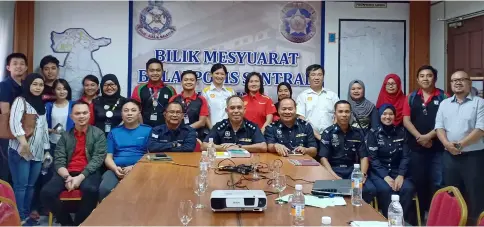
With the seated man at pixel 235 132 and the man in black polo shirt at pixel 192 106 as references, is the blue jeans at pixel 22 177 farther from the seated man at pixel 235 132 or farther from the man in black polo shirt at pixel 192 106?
the seated man at pixel 235 132

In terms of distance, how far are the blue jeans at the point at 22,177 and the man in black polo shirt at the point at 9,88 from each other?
0.38 m

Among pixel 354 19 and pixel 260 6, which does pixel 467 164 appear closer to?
pixel 354 19

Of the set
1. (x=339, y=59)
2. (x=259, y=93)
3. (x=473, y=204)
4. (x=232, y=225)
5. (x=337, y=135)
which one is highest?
(x=339, y=59)

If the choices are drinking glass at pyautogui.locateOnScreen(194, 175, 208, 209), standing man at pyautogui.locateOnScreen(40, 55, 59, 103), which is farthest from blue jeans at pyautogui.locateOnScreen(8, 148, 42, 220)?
drinking glass at pyautogui.locateOnScreen(194, 175, 208, 209)

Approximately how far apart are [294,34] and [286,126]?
6.47 feet

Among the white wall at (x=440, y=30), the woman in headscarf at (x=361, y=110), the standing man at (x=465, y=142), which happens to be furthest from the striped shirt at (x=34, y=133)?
the white wall at (x=440, y=30)

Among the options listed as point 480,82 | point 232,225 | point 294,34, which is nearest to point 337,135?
point 480,82

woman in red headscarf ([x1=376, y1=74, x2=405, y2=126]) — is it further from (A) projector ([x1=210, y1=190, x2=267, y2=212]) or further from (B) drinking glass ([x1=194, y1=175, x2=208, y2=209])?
(A) projector ([x1=210, y1=190, x2=267, y2=212])

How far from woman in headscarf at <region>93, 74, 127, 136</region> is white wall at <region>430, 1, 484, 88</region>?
3.72 metres

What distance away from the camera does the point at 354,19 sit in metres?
5.74

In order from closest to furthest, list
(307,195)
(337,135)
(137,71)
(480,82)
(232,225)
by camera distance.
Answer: (232,225) < (307,195) < (337,135) < (480,82) < (137,71)

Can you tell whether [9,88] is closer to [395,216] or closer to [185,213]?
[185,213]

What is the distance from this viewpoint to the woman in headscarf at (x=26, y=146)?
4.01m

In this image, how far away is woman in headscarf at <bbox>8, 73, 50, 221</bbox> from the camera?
4.01 m
